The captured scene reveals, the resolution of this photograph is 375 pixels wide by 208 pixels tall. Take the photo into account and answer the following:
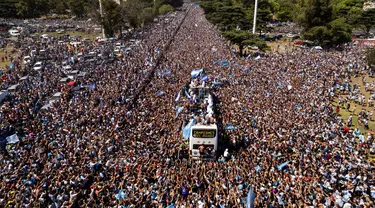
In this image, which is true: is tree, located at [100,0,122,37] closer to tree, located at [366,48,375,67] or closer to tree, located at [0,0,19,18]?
tree, located at [366,48,375,67]

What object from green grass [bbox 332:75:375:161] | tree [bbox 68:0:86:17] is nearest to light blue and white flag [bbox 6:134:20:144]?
green grass [bbox 332:75:375:161]

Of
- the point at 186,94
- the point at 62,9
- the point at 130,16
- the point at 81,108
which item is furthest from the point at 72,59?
the point at 62,9

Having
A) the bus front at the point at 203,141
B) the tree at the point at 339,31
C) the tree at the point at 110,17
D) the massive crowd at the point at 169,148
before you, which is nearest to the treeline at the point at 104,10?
the tree at the point at 110,17

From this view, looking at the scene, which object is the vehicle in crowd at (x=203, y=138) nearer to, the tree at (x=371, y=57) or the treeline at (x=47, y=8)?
the tree at (x=371, y=57)

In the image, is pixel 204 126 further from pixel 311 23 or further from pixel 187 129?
pixel 311 23

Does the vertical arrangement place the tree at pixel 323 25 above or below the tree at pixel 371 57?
above

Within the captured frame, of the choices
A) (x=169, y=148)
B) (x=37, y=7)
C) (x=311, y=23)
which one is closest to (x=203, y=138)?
(x=169, y=148)

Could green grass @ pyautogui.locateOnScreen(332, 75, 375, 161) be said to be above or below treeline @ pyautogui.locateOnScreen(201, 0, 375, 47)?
below

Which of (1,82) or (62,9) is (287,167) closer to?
(1,82)
